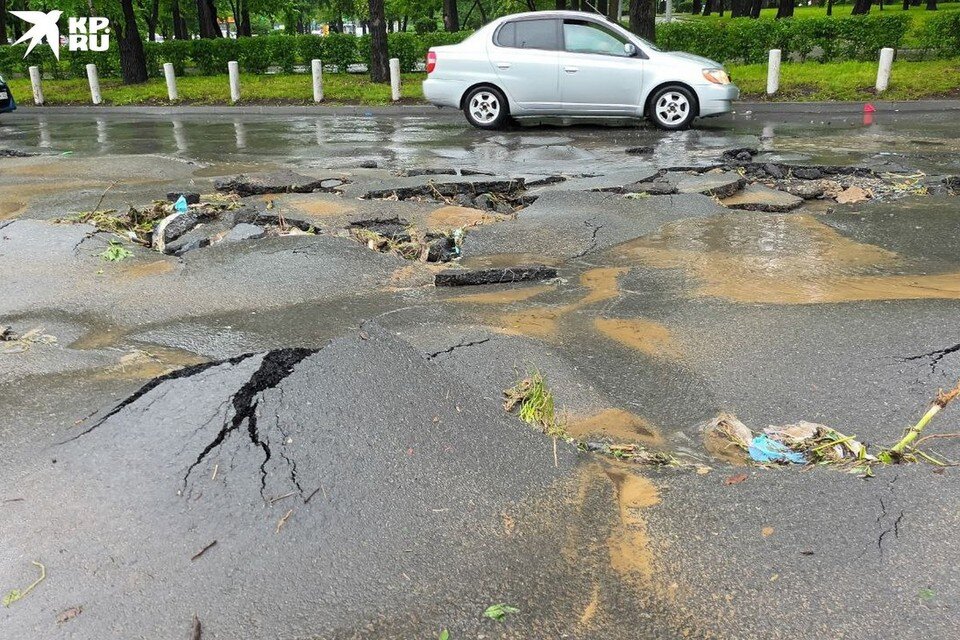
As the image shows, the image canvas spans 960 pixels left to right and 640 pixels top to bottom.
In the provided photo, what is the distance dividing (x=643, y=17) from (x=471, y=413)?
16.5m

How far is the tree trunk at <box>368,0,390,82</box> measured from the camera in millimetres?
20547

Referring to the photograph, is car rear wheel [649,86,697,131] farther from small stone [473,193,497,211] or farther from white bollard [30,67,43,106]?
white bollard [30,67,43,106]

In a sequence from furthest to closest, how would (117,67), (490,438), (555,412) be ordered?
(117,67)
(555,412)
(490,438)

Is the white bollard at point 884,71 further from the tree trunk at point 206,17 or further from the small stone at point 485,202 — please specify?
the tree trunk at point 206,17

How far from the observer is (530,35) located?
13133 millimetres

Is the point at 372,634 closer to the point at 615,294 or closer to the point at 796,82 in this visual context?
the point at 615,294

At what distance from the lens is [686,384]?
412 centimetres

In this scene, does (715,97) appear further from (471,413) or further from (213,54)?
(213,54)

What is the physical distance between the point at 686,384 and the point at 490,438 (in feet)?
4.08

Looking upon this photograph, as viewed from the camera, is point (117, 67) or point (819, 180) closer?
point (819, 180)

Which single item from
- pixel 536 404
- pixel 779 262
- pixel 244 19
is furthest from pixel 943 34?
pixel 244 19

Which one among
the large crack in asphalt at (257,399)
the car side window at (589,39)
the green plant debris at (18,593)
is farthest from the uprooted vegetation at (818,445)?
the car side window at (589,39)

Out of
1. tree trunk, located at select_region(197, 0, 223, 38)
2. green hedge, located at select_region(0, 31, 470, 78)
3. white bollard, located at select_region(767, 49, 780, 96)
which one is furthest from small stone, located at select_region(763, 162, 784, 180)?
tree trunk, located at select_region(197, 0, 223, 38)

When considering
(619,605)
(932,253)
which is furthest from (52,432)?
(932,253)
